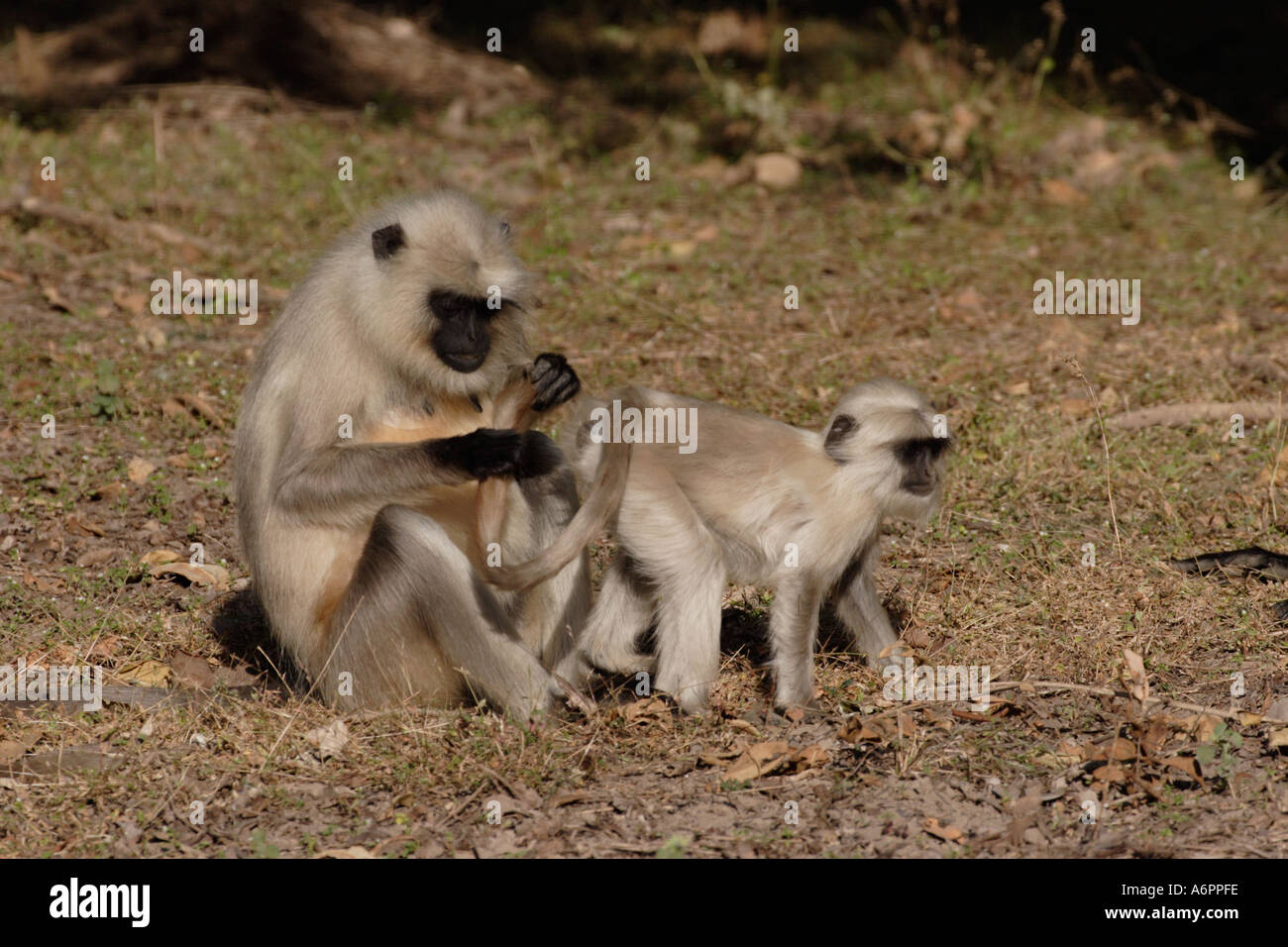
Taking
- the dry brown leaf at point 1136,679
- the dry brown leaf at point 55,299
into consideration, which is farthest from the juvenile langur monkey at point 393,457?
the dry brown leaf at point 55,299

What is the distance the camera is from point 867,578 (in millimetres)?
4844

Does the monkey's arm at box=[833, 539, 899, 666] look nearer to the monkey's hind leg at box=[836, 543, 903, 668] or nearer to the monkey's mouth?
the monkey's hind leg at box=[836, 543, 903, 668]

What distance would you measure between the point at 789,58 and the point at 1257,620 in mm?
8758

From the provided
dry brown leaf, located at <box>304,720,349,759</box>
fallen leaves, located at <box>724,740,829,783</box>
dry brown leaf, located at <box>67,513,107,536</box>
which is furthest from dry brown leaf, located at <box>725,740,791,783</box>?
dry brown leaf, located at <box>67,513,107,536</box>

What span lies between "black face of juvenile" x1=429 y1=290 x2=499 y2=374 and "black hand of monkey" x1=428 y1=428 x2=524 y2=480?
27cm

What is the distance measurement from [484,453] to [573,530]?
0.34 m

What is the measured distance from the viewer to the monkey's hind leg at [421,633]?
4188 mm

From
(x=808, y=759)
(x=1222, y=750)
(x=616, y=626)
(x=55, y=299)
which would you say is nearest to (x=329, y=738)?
(x=616, y=626)

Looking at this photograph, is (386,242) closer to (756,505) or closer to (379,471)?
(379,471)

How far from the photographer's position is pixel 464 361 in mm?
4309

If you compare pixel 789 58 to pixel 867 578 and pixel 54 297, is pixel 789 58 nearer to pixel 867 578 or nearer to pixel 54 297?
pixel 54 297

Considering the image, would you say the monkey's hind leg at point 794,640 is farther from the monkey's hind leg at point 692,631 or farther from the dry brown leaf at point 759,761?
the dry brown leaf at point 759,761

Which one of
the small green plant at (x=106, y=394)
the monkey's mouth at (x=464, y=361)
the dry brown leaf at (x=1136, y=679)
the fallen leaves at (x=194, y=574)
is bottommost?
the dry brown leaf at (x=1136, y=679)

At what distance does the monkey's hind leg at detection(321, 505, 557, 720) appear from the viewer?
4.19 meters
